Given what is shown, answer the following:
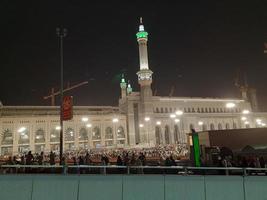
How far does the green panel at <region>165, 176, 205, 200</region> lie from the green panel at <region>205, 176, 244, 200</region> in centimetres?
23

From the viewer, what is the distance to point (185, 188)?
8859 mm

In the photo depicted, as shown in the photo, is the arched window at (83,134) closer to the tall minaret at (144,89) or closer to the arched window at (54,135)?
the arched window at (54,135)

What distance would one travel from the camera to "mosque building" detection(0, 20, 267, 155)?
222ft

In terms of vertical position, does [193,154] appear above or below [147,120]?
below

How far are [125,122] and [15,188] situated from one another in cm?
7071

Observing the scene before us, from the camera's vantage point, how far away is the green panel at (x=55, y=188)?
891 centimetres

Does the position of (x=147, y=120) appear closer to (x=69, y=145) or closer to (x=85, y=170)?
(x=69, y=145)

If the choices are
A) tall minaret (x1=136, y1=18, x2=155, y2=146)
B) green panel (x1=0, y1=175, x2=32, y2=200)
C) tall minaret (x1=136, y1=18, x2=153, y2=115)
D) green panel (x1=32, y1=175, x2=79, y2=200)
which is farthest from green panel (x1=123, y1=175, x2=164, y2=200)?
tall minaret (x1=136, y1=18, x2=153, y2=115)

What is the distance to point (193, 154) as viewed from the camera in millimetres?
16844

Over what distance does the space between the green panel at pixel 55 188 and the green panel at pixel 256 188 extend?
555 centimetres

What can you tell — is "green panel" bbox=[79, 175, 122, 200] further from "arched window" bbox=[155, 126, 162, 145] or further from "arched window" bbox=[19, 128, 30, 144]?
"arched window" bbox=[155, 126, 162, 145]

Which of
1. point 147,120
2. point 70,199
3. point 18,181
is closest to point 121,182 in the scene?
point 70,199

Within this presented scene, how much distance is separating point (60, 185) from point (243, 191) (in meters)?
5.95

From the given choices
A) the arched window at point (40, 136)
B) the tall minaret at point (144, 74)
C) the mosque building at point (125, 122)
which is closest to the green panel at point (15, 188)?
the mosque building at point (125, 122)
